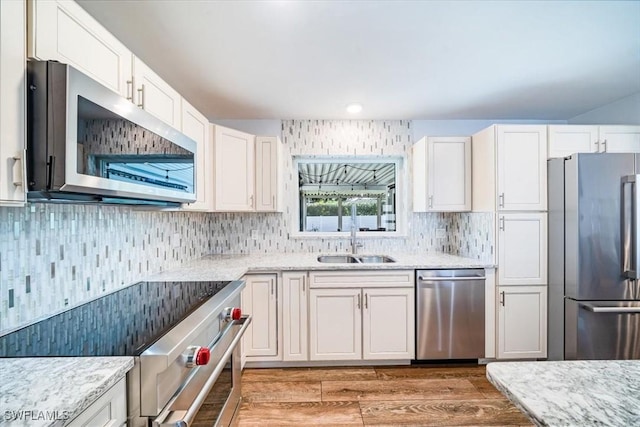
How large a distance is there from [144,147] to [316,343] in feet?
6.61

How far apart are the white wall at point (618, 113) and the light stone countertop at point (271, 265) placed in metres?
1.88

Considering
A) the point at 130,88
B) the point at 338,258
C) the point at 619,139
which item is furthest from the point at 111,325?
the point at 619,139

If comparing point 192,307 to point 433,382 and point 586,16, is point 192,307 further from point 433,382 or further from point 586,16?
point 586,16

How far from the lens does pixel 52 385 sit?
0.71 m

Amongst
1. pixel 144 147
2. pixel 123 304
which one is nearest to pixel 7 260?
pixel 123 304

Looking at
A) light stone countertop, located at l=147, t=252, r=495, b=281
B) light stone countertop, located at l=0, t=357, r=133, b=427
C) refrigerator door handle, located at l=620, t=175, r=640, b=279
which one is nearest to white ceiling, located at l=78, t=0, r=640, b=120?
refrigerator door handle, located at l=620, t=175, r=640, b=279

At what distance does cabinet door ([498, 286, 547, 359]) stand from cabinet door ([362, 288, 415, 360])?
765 millimetres

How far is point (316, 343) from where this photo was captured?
2.51 m

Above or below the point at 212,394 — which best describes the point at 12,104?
above

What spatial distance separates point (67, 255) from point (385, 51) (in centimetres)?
209

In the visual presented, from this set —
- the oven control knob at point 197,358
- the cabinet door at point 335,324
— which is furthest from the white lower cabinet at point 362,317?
the oven control knob at point 197,358

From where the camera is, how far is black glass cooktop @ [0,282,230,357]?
93 cm

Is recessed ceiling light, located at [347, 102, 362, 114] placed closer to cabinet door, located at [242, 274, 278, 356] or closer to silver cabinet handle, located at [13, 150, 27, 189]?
cabinet door, located at [242, 274, 278, 356]

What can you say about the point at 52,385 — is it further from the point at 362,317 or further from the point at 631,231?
the point at 631,231
